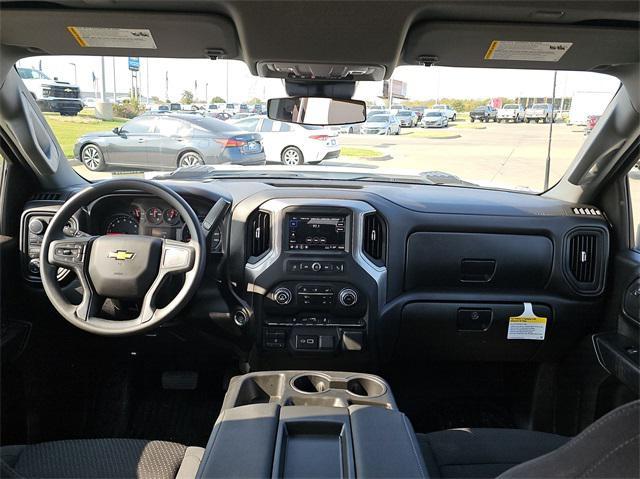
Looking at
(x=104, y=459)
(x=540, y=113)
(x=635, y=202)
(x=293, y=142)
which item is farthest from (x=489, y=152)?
(x=104, y=459)

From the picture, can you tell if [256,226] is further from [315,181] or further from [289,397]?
[289,397]

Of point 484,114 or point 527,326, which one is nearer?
point 527,326

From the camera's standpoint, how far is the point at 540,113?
331 cm

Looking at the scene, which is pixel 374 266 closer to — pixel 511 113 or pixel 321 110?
pixel 321 110

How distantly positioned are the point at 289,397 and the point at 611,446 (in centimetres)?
118

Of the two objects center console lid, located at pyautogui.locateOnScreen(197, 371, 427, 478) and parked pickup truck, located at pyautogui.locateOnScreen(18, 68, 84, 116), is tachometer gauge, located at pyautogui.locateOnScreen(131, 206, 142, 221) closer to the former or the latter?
parked pickup truck, located at pyautogui.locateOnScreen(18, 68, 84, 116)

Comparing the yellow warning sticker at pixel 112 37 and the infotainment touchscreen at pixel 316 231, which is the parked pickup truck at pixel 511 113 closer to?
the infotainment touchscreen at pixel 316 231

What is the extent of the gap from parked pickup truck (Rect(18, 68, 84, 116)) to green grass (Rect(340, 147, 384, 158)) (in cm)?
168

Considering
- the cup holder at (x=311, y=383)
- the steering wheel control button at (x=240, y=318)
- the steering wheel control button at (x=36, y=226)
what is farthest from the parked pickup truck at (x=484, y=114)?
the steering wheel control button at (x=36, y=226)

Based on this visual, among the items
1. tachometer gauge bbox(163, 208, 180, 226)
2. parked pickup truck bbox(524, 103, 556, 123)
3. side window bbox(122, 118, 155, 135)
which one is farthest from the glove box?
side window bbox(122, 118, 155, 135)

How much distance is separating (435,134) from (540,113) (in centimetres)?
91

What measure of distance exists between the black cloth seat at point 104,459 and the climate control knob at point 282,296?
3.22 feet

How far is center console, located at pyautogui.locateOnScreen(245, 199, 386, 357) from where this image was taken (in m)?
2.86

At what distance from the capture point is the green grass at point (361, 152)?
3.63 metres
